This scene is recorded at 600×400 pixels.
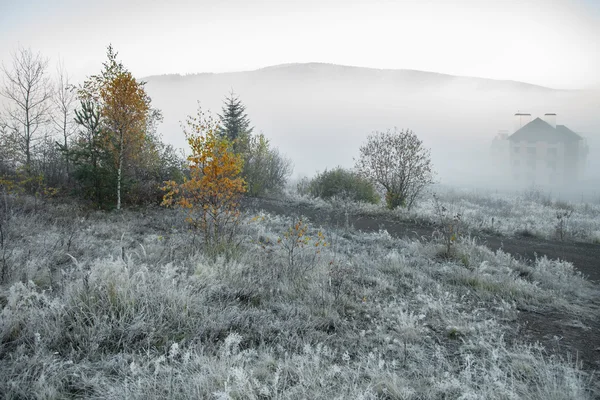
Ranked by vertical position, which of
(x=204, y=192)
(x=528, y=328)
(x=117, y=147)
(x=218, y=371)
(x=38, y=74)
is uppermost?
(x=38, y=74)

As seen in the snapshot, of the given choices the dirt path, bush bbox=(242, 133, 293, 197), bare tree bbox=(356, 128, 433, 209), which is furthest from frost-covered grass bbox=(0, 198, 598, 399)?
bush bbox=(242, 133, 293, 197)

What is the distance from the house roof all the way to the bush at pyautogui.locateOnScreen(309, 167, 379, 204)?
4432 cm

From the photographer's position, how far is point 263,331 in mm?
3430

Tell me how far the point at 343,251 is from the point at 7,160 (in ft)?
62.2

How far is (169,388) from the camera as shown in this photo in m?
2.23

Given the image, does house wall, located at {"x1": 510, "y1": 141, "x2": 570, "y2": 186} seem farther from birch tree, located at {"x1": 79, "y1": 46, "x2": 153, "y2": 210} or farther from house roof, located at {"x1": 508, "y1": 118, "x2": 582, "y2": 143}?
birch tree, located at {"x1": 79, "y1": 46, "x2": 153, "y2": 210}

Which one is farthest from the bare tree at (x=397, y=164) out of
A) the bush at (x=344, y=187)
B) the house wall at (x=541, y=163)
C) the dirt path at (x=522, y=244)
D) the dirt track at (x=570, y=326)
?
the house wall at (x=541, y=163)

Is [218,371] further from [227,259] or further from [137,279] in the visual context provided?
[227,259]

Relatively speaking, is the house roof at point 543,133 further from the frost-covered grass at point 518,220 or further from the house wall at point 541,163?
the frost-covered grass at point 518,220

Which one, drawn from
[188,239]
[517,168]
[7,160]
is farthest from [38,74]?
[517,168]

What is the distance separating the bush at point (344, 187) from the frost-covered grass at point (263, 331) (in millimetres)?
14034

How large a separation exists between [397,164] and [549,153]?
151 ft

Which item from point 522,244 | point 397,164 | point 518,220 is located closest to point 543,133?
point 518,220

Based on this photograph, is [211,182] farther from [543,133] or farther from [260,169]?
[543,133]
